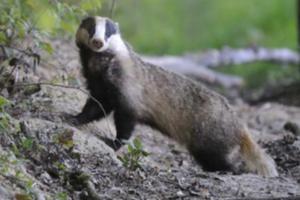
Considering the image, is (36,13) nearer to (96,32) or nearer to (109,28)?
(96,32)

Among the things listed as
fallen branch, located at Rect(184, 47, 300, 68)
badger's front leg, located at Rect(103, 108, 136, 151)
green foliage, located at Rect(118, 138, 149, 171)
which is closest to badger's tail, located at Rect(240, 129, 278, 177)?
badger's front leg, located at Rect(103, 108, 136, 151)

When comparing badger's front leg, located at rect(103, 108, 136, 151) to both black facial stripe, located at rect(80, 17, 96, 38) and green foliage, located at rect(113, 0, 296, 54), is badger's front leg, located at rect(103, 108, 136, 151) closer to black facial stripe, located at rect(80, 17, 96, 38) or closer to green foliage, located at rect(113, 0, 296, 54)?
black facial stripe, located at rect(80, 17, 96, 38)

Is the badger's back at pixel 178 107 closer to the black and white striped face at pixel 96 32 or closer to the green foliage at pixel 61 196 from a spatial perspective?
the black and white striped face at pixel 96 32

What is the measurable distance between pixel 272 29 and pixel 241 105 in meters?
8.14

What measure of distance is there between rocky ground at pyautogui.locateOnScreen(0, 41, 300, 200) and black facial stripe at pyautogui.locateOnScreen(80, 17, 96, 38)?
45 cm

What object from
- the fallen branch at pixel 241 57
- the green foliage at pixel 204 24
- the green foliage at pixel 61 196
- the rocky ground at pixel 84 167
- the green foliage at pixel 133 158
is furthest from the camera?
the green foliage at pixel 204 24

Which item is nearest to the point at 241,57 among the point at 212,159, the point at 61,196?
the point at 212,159

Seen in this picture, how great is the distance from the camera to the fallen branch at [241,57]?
13.9m

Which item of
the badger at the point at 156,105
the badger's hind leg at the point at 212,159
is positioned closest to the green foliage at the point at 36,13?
the badger at the point at 156,105

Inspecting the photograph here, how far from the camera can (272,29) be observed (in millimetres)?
17906

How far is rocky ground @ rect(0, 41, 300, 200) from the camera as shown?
4.95 metres

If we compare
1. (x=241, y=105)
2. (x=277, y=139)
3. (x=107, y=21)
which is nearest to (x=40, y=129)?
(x=107, y=21)

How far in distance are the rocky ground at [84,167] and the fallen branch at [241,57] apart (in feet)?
23.2

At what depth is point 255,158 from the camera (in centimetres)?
642
